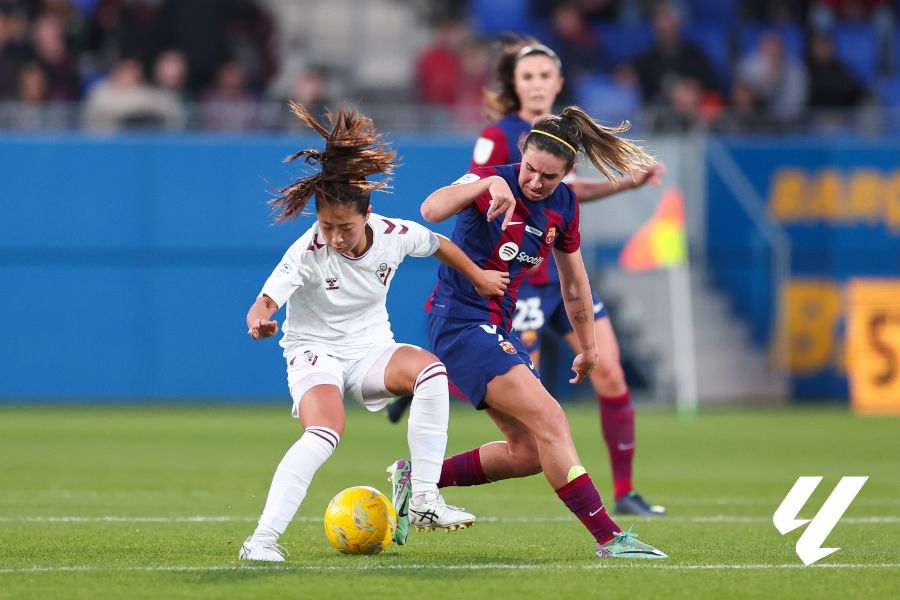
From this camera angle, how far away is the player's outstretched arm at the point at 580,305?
7.45 metres

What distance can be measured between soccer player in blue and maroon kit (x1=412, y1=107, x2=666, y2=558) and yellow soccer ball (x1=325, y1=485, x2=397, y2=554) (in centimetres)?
69

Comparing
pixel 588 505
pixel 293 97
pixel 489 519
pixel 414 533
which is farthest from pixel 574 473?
pixel 293 97

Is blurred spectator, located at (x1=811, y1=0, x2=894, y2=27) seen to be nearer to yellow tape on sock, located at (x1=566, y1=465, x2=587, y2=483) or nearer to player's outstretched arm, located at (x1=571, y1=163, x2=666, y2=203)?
player's outstretched arm, located at (x1=571, y1=163, x2=666, y2=203)

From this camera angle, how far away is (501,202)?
6875 mm

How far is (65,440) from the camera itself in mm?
14898

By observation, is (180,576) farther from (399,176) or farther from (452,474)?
(399,176)

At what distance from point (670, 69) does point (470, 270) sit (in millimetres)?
14423

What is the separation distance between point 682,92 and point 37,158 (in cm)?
867

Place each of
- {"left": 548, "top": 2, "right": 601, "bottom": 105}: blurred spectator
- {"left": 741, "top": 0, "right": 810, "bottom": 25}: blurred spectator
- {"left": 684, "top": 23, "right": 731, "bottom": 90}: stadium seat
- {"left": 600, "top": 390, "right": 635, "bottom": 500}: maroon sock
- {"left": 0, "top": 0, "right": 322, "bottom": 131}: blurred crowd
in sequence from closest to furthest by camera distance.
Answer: {"left": 600, "top": 390, "right": 635, "bottom": 500}: maroon sock, {"left": 0, "top": 0, "right": 322, "bottom": 131}: blurred crowd, {"left": 548, "top": 2, "right": 601, "bottom": 105}: blurred spectator, {"left": 684, "top": 23, "right": 731, "bottom": 90}: stadium seat, {"left": 741, "top": 0, "right": 810, "bottom": 25}: blurred spectator

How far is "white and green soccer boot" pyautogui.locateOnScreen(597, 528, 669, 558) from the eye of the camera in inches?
271

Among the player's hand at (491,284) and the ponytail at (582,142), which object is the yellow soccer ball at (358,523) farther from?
the ponytail at (582,142)

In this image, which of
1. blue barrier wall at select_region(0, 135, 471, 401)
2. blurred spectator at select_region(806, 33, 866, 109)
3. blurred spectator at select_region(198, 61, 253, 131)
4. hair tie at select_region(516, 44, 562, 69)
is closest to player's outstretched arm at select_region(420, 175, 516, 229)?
hair tie at select_region(516, 44, 562, 69)

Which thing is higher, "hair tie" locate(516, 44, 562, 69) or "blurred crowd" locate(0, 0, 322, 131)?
"blurred crowd" locate(0, 0, 322, 131)

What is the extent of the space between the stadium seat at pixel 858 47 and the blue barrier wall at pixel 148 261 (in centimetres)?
639
